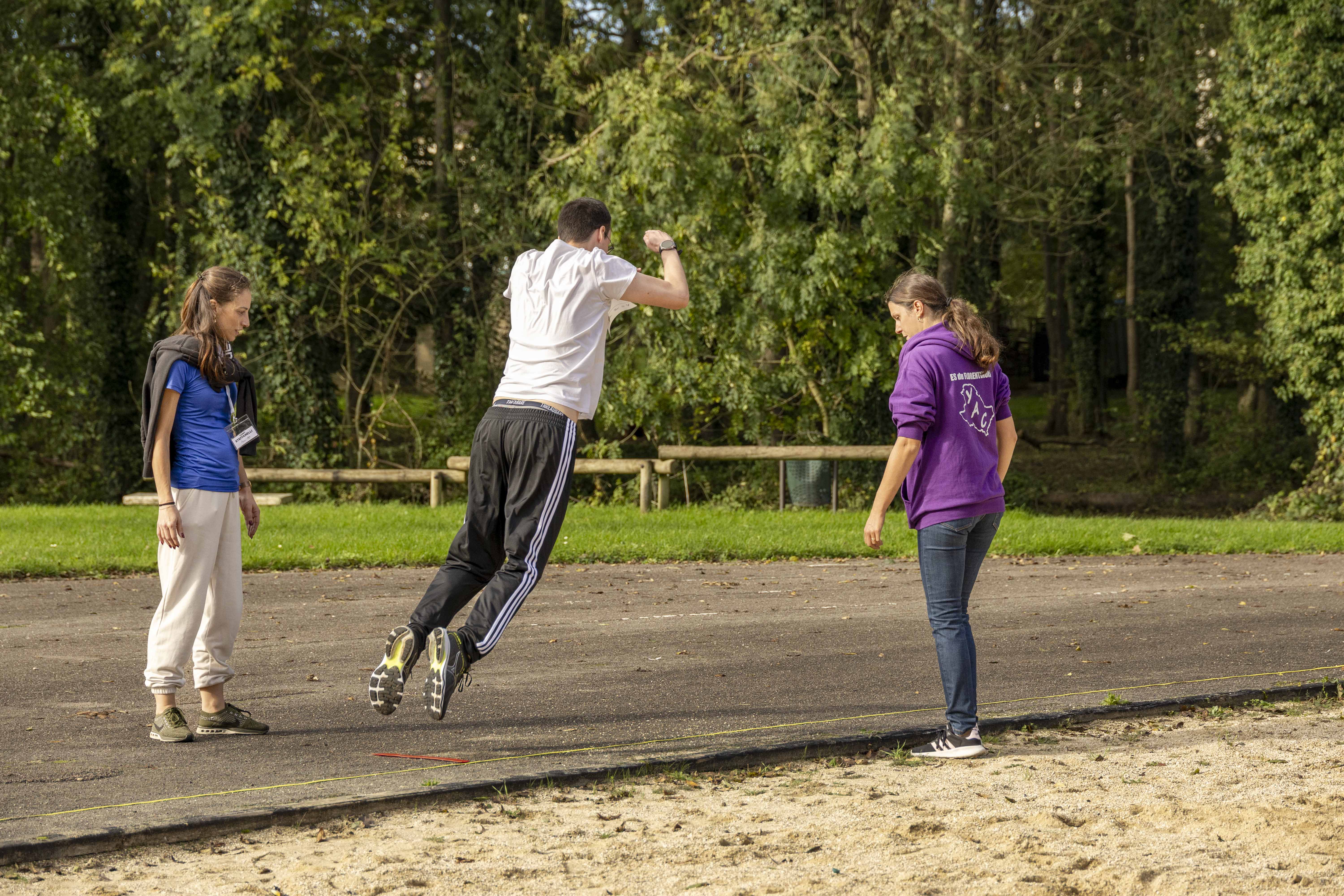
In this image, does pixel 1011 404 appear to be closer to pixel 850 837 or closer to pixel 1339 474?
pixel 1339 474

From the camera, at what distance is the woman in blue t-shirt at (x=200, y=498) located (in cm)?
561

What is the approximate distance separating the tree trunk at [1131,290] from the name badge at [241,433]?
22945 millimetres

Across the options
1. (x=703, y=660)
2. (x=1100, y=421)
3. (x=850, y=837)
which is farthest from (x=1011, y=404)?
(x=850, y=837)

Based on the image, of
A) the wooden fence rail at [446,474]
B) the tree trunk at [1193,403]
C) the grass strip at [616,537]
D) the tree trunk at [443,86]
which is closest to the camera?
the grass strip at [616,537]

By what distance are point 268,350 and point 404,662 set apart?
59.0 ft

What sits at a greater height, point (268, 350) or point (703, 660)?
point (268, 350)

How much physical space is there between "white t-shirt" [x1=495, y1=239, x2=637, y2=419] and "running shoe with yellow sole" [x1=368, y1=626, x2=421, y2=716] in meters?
1.09

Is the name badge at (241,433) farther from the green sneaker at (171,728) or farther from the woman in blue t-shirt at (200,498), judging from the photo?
the green sneaker at (171,728)

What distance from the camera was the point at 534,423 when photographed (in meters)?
5.56

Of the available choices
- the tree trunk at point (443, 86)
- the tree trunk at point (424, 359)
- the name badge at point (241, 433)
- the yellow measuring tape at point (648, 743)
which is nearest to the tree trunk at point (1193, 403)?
the tree trunk at point (424, 359)

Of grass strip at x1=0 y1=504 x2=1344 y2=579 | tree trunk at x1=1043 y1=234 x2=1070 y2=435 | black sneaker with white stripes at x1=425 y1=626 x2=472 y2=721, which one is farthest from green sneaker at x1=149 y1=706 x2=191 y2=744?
tree trunk at x1=1043 y1=234 x2=1070 y2=435

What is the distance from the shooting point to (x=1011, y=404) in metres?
46.1

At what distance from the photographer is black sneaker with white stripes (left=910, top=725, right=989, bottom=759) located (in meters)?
5.44

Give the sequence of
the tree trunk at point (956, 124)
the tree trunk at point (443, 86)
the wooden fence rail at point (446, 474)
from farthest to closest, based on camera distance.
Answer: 1. the tree trunk at point (443, 86)
2. the tree trunk at point (956, 124)
3. the wooden fence rail at point (446, 474)
